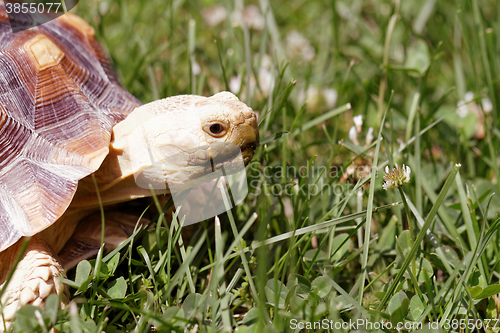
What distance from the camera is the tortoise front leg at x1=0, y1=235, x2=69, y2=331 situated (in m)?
1.33

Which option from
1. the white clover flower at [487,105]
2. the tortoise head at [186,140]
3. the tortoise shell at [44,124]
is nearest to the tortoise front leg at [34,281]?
the tortoise shell at [44,124]

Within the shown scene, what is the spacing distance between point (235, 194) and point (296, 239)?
404 millimetres

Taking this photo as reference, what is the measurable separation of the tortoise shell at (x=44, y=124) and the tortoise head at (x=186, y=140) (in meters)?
0.12

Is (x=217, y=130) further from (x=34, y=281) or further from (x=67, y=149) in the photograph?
(x=34, y=281)

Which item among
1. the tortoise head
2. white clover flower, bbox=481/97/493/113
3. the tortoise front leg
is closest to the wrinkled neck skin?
the tortoise head

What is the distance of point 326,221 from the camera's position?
1.55 metres

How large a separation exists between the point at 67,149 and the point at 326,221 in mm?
1000

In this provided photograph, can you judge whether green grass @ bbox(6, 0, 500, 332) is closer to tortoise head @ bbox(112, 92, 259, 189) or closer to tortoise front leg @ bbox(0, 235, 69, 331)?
tortoise front leg @ bbox(0, 235, 69, 331)

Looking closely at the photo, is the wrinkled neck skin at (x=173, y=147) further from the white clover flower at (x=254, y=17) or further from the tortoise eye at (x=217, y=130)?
the white clover flower at (x=254, y=17)

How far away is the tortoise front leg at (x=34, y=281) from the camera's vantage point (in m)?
1.33

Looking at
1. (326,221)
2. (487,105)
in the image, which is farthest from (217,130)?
(487,105)

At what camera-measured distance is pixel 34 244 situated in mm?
1498

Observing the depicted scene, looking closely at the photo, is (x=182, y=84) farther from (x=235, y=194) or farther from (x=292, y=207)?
Result: (x=292, y=207)

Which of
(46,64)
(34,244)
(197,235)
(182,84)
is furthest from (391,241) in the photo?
(182,84)
